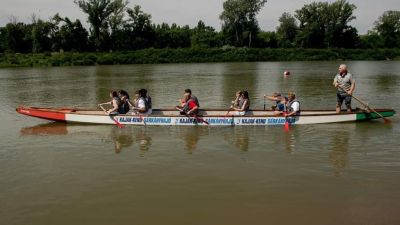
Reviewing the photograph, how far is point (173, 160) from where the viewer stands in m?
10.6

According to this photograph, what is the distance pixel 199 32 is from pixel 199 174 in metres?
82.9

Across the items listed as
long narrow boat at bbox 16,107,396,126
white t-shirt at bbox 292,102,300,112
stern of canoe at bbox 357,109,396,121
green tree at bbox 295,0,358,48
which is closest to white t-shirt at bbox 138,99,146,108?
long narrow boat at bbox 16,107,396,126

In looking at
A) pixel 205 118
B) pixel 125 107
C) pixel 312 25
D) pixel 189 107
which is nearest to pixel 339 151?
pixel 205 118

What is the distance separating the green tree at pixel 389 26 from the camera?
95.7 metres

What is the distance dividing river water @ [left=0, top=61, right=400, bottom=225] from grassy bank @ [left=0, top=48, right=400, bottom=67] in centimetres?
5229

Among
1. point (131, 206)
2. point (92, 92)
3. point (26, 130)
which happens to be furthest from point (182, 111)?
point (92, 92)

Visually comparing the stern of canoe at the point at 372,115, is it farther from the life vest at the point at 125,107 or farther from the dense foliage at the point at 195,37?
the dense foliage at the point at 195,37

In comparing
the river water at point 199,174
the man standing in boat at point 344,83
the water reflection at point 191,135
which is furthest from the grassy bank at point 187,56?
the man standing in boat at point 344,83

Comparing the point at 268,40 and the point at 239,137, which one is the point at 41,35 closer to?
the point at 268,40

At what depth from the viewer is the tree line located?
76312 mm

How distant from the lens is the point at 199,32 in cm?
8994

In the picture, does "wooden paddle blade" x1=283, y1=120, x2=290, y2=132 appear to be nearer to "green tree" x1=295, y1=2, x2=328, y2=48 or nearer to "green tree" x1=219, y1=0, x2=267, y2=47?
"green tree" x1=219, y1=0, x2=267, y2=47

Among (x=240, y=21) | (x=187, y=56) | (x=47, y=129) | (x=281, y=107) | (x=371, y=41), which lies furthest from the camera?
(x=371, y=41)

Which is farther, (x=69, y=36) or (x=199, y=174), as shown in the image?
(x=69, y=36)
